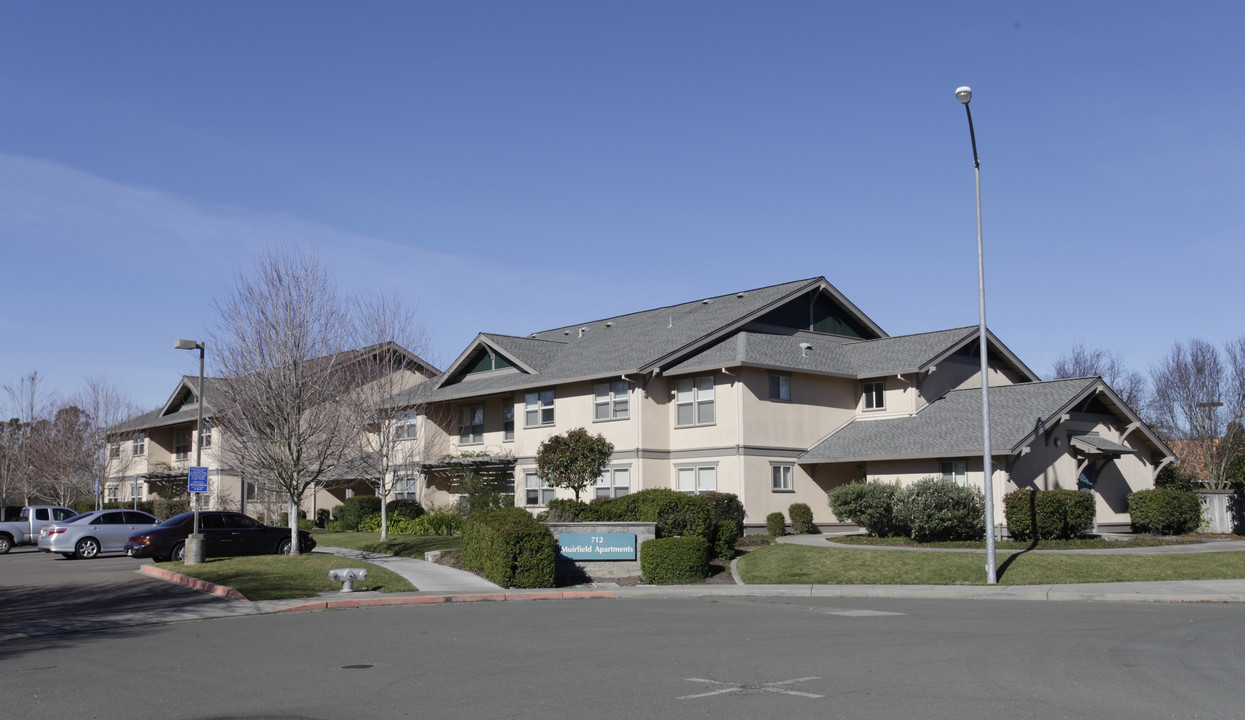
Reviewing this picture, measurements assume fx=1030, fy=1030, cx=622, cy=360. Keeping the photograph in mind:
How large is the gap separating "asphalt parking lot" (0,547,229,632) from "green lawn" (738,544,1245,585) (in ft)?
41.7

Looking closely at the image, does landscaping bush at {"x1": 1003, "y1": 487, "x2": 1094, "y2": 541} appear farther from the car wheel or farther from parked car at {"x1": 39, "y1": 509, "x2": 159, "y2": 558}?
the car wheel

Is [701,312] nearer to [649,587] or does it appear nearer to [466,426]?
[466,426]

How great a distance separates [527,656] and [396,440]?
79.1 feet

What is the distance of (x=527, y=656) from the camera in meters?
12.6

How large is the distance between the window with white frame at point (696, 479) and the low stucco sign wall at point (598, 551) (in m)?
9.81

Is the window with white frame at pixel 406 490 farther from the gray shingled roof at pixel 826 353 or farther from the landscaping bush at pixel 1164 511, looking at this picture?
the landscaping bush at pixel 1164 511

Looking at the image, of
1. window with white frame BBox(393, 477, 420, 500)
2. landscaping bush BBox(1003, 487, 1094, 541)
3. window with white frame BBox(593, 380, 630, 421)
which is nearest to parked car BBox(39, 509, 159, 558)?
window with white frame BBox(393, 477, 420, 500)

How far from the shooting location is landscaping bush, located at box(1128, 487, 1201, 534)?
32.5m

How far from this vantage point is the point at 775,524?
33688mm

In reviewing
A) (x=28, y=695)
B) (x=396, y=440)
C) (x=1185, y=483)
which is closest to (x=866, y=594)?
(x=28, y=695)

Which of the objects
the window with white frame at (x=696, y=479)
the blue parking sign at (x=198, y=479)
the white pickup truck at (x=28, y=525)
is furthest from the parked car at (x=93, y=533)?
the window with white frame at (x=696, y=479)

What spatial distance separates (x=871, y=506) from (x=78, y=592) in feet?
68.9

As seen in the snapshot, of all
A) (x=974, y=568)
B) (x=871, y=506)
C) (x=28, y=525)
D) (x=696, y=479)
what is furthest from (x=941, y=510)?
(x=28, y=525)

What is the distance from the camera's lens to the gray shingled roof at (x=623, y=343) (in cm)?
3697
